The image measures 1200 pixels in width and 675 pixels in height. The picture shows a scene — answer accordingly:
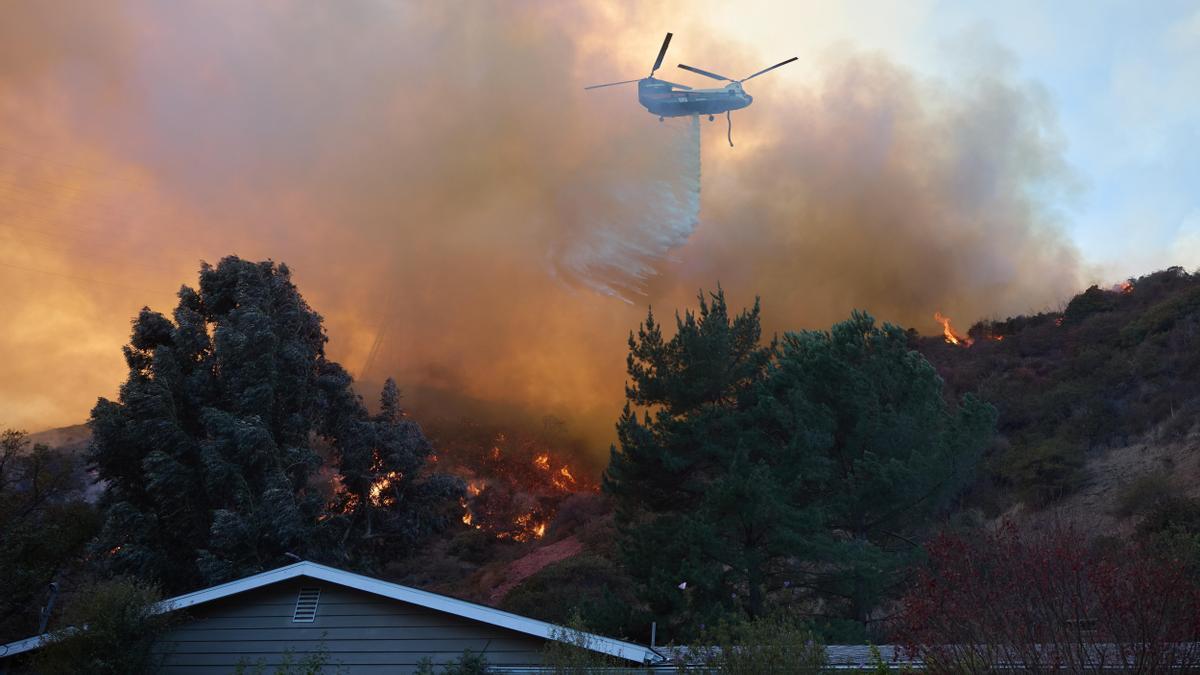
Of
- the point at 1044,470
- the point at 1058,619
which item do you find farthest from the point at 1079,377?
the point at 1058,619

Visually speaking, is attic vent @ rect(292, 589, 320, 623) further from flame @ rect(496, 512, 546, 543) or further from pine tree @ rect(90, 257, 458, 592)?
flame @ rect(496, 512, 546, 543)

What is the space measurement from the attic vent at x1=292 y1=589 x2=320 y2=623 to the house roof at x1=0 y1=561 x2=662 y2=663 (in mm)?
368

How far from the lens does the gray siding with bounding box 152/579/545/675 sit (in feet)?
52.5

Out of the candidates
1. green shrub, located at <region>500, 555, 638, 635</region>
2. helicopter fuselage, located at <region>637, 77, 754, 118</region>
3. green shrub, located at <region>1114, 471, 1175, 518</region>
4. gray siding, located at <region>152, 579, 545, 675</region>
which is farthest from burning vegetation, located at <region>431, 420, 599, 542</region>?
gray siding, located at <region>152, 579, 545, 675</region>

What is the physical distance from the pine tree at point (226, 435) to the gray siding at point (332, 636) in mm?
12662

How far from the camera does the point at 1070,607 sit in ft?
32.4

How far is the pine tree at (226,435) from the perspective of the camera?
3030 cm

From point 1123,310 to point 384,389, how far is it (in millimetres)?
52575

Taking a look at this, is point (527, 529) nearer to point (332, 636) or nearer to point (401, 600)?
point (332, 636)

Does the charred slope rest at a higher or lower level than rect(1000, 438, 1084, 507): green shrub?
higher

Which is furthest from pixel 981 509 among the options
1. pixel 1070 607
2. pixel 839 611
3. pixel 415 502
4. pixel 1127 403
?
pixel 1070 607

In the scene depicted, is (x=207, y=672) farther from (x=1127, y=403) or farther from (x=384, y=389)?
(x=1127, y=403)

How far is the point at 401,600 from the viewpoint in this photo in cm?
1620

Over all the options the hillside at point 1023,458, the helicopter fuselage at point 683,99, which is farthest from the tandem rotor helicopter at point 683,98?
the hillside at point 1023,458
